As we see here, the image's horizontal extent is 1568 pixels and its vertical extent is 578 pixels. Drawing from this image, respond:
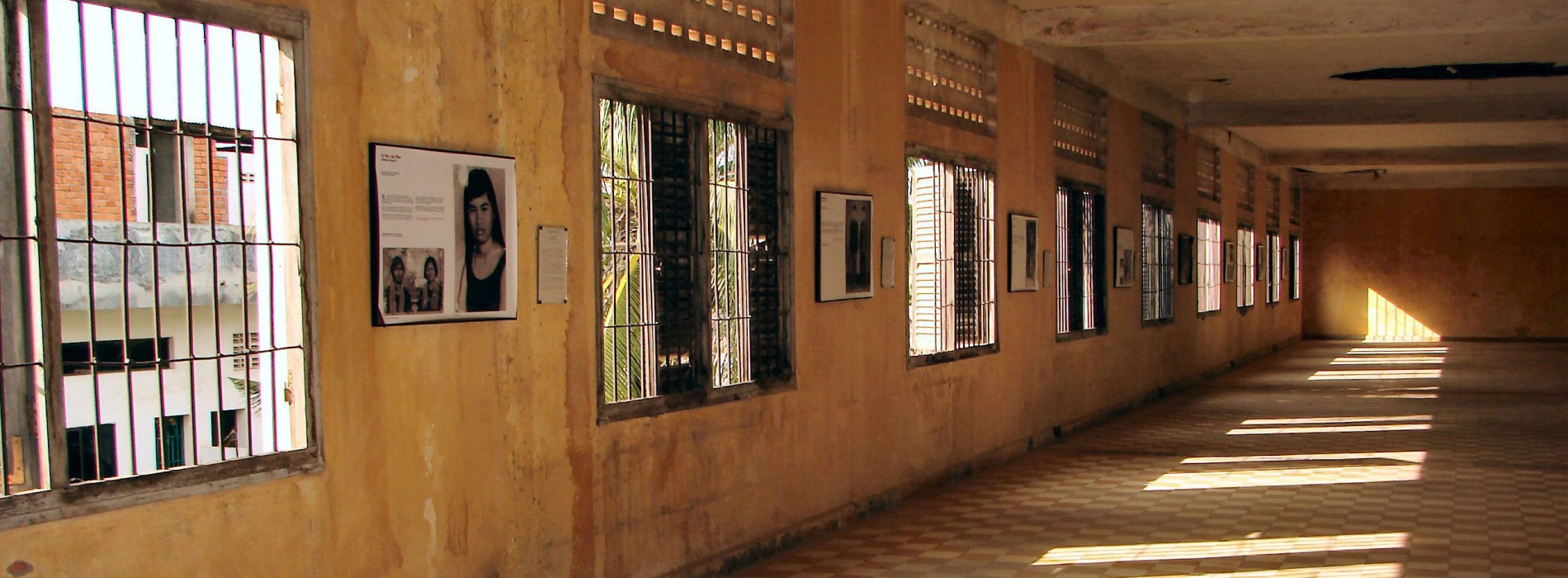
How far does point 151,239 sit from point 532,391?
143 centimetres

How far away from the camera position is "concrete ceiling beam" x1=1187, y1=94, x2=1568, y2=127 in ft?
48.9

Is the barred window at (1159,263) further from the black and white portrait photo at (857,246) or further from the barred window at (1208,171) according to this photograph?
the black and white portrait photo at (857,246)

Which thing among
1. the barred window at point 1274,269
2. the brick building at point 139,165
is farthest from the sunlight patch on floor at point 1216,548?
the barred window at point 1274,269

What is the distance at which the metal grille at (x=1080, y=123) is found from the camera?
11219 millimetres

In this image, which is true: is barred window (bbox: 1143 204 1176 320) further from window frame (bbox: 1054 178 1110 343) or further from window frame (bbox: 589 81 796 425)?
Result: window frame (bbox: 589 81 796 425)

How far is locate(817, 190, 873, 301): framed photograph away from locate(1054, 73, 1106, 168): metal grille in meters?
4.14

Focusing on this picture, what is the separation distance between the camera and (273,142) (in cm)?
393

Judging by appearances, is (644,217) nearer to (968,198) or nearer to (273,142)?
(273,142)

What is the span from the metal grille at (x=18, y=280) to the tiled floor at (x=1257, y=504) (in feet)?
11.2

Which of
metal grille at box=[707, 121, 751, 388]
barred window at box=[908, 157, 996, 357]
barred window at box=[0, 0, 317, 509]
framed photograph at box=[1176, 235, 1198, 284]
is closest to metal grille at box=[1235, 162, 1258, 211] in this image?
framed photograph at box=[1176, 235, 1198, 284]

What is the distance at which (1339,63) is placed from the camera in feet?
42.1

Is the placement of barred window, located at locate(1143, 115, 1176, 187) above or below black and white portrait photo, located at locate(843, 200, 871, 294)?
above

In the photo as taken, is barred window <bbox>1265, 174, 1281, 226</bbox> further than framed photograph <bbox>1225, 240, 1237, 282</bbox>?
Yes

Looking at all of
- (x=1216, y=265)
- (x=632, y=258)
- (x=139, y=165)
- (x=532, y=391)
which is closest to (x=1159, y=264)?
(x=1216, y=265)
